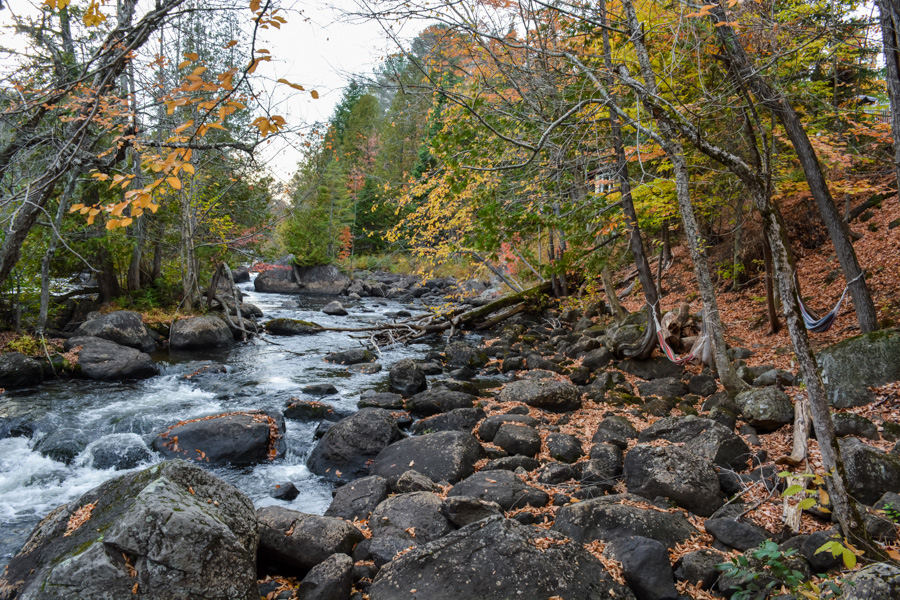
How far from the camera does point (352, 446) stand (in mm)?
6621

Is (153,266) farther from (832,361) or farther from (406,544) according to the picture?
(832,361)

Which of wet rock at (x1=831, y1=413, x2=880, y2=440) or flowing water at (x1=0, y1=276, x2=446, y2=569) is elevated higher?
wet rock at (x1=831, y1=413, x2=880, y2=440)

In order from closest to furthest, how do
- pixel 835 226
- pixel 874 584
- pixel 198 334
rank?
pixel 874 584
pixel 835 226
pixel 198 334

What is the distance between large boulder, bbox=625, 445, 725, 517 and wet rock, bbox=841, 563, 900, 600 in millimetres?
1911

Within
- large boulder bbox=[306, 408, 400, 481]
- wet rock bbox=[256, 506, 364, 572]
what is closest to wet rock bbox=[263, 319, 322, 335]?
large boulder bbox=[306, 408, 400, 481]

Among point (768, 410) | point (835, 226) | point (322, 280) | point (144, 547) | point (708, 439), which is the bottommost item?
point (708, 439)

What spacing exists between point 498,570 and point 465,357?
27.3 ft

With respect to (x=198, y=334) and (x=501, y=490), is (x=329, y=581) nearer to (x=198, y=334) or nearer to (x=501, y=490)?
(x=501, y=490)

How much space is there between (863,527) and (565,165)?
558 cm

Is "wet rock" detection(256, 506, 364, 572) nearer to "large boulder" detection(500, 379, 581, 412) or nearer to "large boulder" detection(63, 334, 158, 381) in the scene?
"large boulder" detection(500, 379, 581, 412)

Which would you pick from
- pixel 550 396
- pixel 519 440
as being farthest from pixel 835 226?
pixel 519 440

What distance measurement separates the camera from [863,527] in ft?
10.5

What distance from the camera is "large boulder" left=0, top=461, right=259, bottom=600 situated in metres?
2.91

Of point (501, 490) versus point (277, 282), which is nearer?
point (501, 490)
